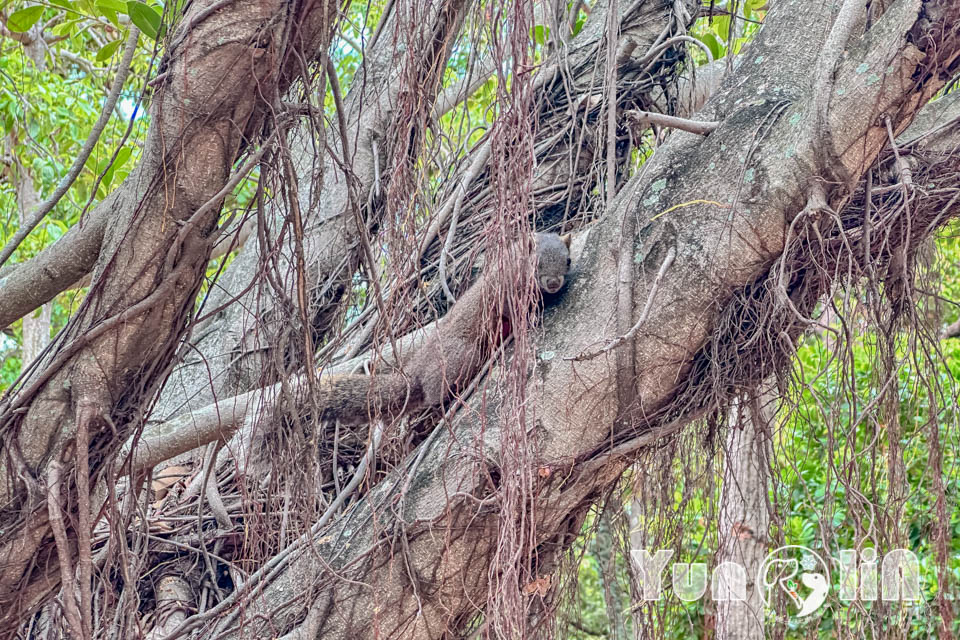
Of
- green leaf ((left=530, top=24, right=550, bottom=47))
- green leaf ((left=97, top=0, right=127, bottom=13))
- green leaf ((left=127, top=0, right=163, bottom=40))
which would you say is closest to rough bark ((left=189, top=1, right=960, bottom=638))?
green leaf ((left=530, top=24, right=550, bottom=47))

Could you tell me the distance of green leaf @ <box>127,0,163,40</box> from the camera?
2.26m

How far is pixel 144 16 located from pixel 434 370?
1.16m

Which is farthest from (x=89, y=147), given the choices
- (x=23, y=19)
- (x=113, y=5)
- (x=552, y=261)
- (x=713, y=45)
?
(x=713, y=45)

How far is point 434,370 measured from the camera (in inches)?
106

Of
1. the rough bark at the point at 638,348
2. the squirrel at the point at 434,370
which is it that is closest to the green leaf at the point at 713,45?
the rough bark at the point at 638,348

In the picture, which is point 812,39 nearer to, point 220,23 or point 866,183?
point 866,183

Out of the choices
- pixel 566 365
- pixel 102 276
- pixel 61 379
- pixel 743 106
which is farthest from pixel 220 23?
pixel 743 106

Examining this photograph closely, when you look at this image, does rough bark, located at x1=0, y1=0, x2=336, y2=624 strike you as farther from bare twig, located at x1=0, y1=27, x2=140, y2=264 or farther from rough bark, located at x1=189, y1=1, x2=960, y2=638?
rough bark, located at x1=189, y1=1, x2=960, y2=638

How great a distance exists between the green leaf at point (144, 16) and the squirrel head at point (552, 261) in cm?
107

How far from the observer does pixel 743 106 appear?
2.46 metres

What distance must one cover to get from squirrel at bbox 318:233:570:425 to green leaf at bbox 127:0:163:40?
1.00 m

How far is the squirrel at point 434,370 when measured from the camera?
8.46 ft

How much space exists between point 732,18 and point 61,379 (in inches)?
85.5

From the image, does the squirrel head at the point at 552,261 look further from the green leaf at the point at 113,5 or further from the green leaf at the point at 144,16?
the green leaf at the point at 113,5
